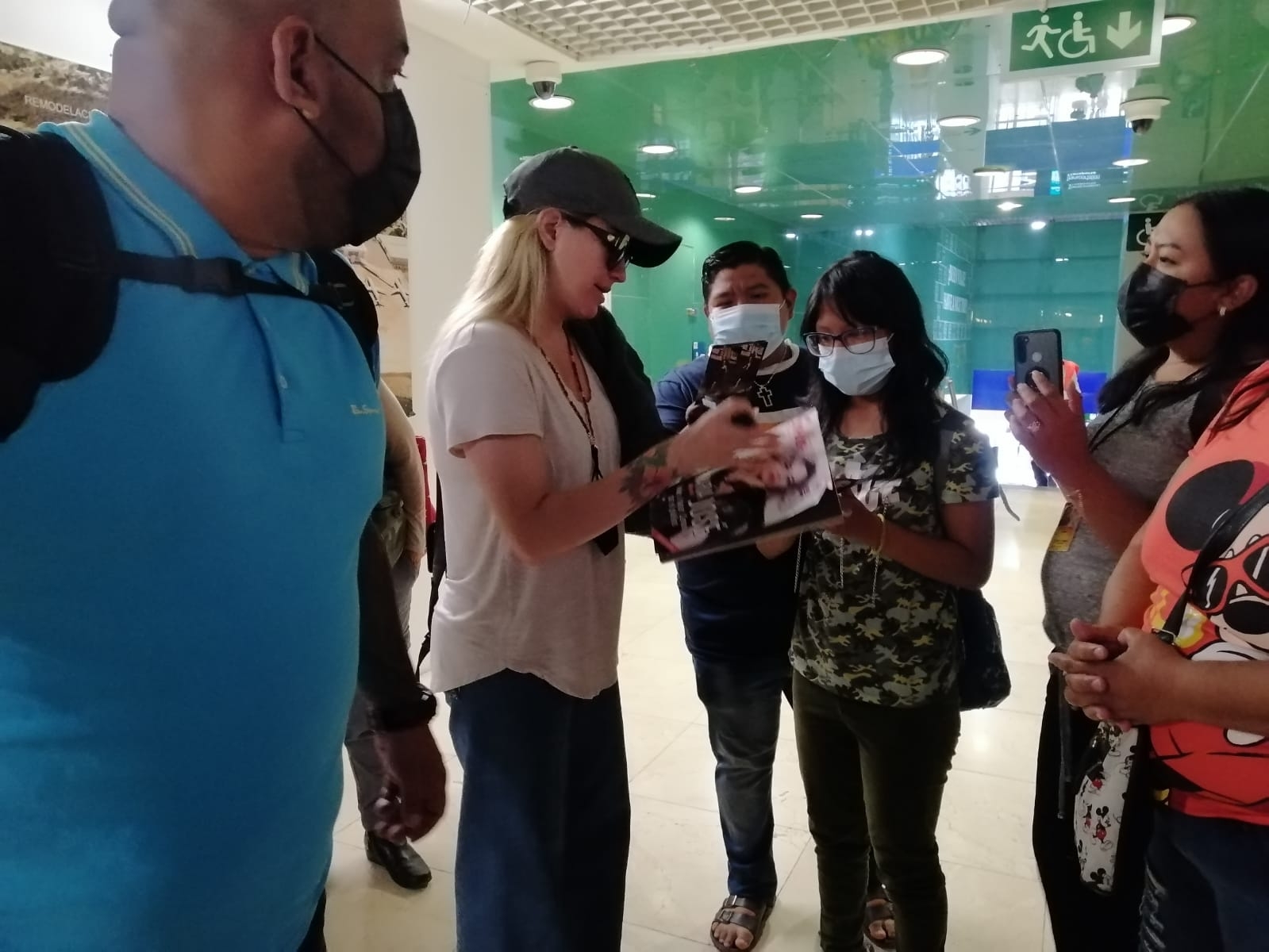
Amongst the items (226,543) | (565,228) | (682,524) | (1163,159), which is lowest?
(682,524)

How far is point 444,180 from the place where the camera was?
3.50 metres

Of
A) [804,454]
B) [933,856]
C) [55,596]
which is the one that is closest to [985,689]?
[933,856]

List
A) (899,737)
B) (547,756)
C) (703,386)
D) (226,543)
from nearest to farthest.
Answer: (226,543) < (547,756) < (899,737) < (703,386)

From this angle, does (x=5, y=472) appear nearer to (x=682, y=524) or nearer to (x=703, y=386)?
(x=682, y=524)

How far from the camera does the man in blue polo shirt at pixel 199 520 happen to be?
0.65m

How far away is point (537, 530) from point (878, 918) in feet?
4.68

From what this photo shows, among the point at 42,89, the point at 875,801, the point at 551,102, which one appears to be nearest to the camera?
the point at 875,801

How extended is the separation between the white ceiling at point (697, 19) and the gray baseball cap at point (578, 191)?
1.99 m

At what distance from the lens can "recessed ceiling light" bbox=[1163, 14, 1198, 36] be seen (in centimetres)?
376

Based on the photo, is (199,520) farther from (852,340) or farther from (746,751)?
(746,751)

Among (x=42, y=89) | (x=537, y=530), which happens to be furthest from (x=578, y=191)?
(x=42, y=89)

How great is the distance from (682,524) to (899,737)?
610mm

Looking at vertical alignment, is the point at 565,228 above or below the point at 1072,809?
above

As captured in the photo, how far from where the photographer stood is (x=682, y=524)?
146 centimetres
